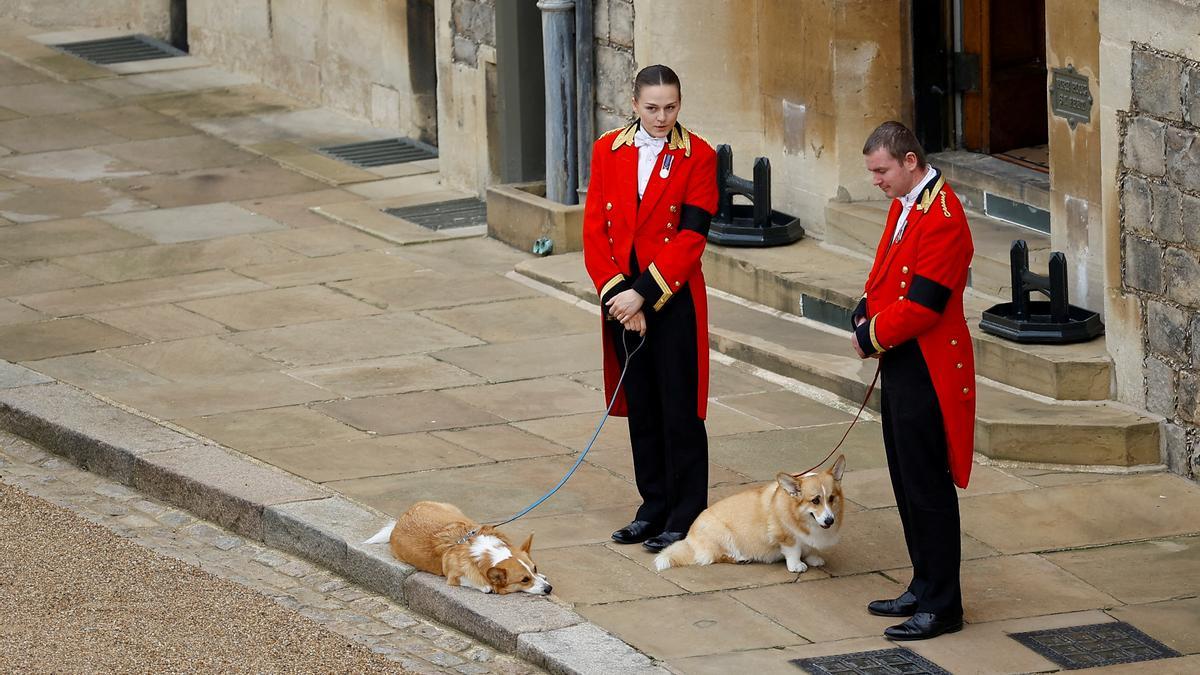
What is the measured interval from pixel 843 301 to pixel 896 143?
3.95 m

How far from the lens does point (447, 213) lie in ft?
47.4

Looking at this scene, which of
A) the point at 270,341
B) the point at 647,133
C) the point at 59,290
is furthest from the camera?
the point at 59,290

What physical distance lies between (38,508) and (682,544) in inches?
116

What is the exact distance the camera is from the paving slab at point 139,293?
12.1 meters

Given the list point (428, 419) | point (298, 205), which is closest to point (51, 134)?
point (298, 205)

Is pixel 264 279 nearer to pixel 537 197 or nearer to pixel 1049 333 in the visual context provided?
pixel 537 197

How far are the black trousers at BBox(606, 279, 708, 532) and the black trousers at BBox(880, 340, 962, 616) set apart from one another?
95cm

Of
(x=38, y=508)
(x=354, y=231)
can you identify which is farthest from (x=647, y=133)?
(x=354, y=231)

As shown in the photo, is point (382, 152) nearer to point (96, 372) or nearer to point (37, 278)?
point (37, 278)

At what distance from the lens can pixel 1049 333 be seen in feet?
31.9

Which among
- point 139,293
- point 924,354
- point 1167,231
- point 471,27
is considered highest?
point 471,27

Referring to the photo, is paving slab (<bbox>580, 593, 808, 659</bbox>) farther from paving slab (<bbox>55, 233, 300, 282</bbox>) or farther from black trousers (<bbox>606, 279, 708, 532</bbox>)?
paving slab (<bbox>55, 233, 300, 282</bbox>)

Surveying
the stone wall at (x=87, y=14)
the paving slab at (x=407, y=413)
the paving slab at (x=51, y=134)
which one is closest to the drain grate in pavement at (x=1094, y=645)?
the paving slab at (x=407, y=413)

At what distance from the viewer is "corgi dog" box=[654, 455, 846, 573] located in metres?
7.69
